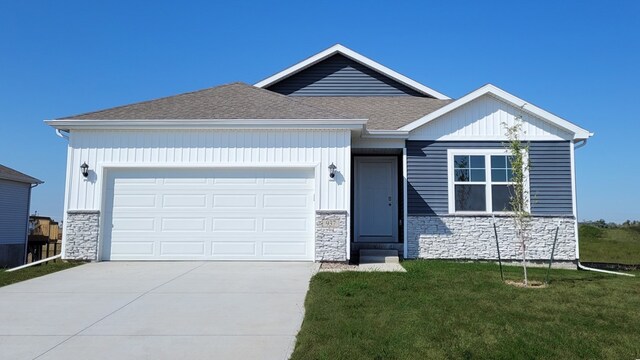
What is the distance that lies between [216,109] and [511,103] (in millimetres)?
7426

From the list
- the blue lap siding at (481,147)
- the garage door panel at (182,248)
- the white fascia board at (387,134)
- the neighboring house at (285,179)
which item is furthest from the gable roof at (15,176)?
the blue lap siding at (481,147)

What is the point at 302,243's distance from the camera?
34.1 ft

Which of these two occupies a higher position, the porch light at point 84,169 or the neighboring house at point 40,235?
the porch light at point 84,169

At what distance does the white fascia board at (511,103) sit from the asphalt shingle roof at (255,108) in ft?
2.03

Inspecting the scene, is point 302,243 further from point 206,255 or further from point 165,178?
point 165,178

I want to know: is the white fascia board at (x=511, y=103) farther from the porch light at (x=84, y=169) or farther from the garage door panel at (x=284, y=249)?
the porch light at (x=84, y=169)

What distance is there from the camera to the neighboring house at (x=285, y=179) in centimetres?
1038

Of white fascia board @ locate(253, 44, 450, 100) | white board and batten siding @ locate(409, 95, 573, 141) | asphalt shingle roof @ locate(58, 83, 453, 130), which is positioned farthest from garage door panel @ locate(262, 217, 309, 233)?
white fascia board @ locate(253, 44, 450, 100)

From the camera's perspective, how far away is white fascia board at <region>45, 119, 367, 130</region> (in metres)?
10.3

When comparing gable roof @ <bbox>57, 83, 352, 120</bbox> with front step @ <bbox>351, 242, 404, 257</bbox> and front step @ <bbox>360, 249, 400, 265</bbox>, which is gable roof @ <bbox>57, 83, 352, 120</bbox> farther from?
front step @ <bbox>360, 249, 400, 265</bbox>

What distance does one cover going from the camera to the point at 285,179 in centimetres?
1054

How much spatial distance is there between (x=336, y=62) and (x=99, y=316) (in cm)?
1174

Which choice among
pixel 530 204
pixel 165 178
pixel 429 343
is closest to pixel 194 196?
pixel 165 178

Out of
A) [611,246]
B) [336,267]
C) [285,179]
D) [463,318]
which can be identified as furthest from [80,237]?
[611,246]
